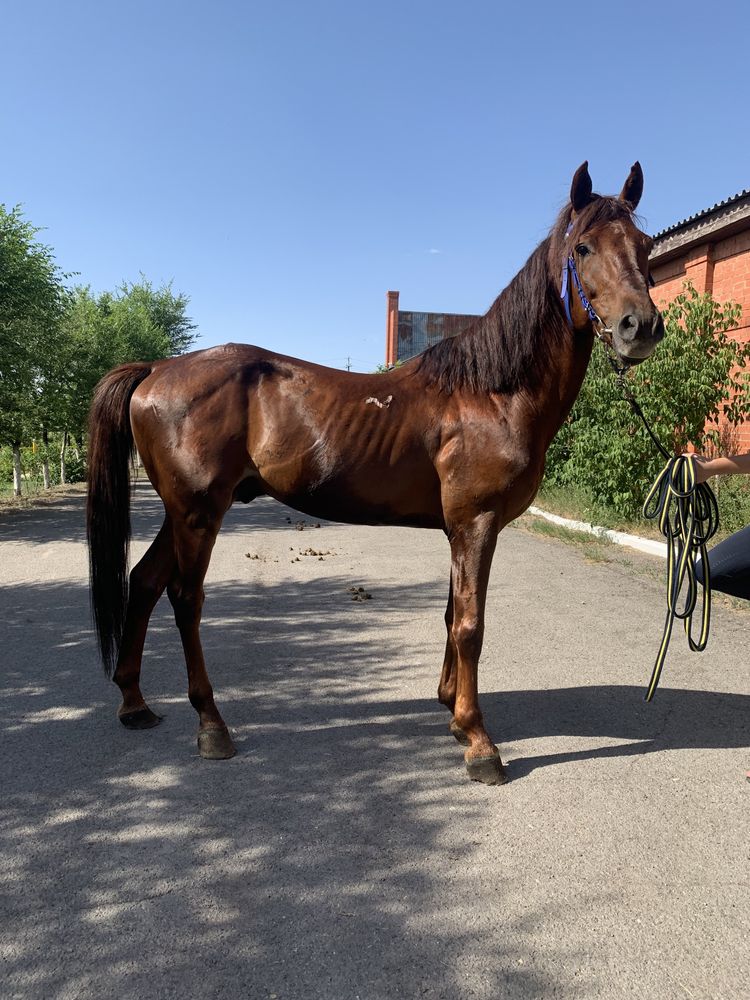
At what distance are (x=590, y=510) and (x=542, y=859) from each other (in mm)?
8975

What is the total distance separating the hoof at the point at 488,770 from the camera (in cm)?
296

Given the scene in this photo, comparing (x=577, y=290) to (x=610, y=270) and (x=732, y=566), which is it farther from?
(x=732, y=566)

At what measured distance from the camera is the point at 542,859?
7.84 ft

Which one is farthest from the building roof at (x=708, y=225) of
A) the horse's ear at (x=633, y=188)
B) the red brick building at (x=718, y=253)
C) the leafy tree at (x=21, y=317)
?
the leafy tree at (x=21, y=317)

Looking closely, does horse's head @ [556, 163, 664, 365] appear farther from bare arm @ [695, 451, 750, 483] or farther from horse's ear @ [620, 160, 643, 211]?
bare arm @ [695, 451, 750, 483]

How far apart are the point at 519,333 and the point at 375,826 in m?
2.20

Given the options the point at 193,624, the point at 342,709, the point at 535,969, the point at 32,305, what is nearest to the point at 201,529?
the point at 193,624

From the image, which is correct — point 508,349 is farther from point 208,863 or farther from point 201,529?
point 208,863

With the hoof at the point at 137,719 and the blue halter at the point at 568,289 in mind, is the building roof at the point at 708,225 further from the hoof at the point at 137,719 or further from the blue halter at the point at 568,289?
the hoof at the point at 137,719

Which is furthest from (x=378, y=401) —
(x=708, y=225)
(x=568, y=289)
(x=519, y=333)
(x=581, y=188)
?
(x=708, y=225)

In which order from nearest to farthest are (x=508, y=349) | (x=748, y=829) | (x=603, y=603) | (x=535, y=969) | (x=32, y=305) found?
(x=535, y=969)
(x=748, y=829)
(x=508, y=349)
(x=603, y=603)
(x=32, y=305)

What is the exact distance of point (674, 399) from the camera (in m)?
9.63

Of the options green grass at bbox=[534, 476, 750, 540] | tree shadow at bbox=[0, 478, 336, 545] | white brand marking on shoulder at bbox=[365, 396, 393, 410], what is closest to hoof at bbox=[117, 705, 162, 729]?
white brand marking on shoulder at bbox=[365, 396, 393, 410]

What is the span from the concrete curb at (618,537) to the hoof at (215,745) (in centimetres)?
646
